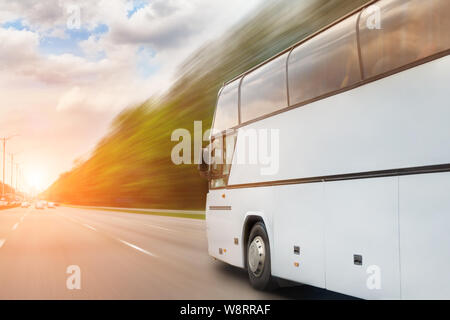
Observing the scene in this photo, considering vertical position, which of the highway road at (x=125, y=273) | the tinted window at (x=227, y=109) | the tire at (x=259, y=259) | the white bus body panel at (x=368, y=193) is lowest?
the highway road at (x=125, y=273)

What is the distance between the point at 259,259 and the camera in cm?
905

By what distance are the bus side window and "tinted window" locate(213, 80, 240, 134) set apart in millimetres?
3949

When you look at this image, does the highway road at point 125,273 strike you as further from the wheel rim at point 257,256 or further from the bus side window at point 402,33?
the bus side window at point 402,33

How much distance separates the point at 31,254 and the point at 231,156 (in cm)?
704

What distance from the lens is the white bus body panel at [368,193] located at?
505 cm

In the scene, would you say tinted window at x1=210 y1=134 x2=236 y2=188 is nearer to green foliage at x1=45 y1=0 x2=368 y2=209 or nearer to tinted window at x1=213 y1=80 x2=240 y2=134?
tinted window at x1=213 y1=80 x2=240 y2=134

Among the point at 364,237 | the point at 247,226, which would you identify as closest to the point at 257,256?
the point at 247,226

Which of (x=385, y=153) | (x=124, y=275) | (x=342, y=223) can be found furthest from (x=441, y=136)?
(x=124, y=275)

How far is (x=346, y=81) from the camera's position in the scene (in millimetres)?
6789

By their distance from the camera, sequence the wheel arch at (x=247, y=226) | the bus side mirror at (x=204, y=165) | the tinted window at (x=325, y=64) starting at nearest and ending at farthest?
the tinted window at (x=325, y=64) → the wheel arch at (x=247, y=226) → the bus side mirror at (x=204, y=165)

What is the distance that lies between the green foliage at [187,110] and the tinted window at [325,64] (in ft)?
40.2

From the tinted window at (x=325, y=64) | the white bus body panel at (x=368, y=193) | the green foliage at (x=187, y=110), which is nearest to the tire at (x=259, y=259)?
the white bus body panel at (x=368, y=193)

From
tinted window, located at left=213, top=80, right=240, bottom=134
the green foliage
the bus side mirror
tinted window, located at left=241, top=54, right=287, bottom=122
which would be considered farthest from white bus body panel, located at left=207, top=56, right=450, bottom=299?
the green foliage

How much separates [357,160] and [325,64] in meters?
1.66
